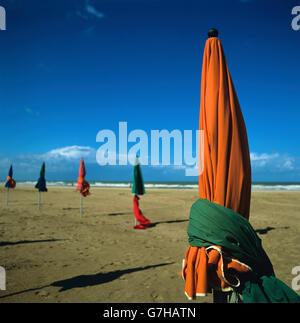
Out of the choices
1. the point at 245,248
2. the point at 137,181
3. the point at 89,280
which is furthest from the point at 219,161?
the point at 137,181

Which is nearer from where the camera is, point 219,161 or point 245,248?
point 245,248

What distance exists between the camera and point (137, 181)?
1051 cm

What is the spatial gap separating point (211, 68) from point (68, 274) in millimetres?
5490

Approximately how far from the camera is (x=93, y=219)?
472 inches

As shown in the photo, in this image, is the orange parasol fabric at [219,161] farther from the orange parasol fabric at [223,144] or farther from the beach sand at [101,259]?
the beach sand at [101,259]

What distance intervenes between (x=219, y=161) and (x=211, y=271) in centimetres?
84

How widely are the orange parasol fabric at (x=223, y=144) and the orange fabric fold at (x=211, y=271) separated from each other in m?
0.39

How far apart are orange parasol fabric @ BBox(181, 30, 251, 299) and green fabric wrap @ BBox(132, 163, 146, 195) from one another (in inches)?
342

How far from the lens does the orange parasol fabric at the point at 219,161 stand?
1557 millimetres

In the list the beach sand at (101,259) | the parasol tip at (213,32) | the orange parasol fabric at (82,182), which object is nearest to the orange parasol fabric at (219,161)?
the parasol tip at (213,32)

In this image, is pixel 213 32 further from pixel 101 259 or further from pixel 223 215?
pixel 101 259
